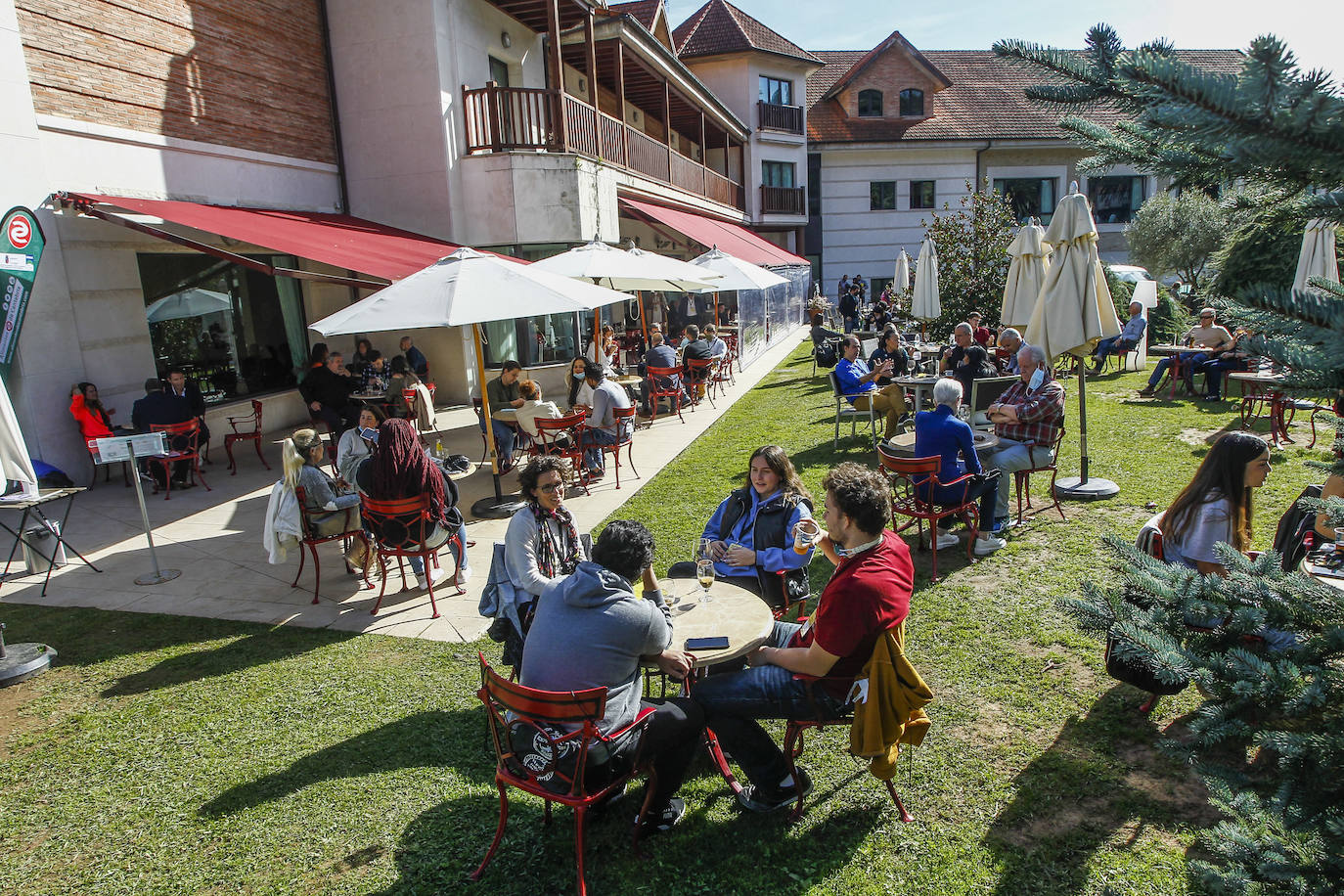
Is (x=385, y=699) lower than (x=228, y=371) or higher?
lower

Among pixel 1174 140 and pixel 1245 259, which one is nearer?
pixel 1174 140

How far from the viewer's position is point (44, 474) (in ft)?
24.5

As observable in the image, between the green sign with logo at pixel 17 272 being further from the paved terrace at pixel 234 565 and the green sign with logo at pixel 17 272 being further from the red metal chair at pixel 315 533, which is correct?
the red metal chair at pixel 315 533

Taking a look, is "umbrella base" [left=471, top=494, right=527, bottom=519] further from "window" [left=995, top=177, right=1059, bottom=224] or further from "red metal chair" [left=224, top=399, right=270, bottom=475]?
"window" [left=995, top=177, right=1059, bottom=224]

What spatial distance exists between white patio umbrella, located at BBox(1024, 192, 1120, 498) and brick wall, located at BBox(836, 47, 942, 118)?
1136 inches

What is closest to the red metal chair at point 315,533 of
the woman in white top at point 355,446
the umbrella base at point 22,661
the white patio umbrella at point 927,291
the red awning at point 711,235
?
the woman in white top at point 355,446

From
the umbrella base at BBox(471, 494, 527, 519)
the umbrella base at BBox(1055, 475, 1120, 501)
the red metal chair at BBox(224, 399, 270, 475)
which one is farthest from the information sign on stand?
the umbrella base at BBox(1055, 475, 1120, 501)

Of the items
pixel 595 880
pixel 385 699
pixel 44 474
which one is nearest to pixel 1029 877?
pixel 595 880

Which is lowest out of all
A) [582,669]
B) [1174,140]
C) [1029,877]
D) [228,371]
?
[1029,877]

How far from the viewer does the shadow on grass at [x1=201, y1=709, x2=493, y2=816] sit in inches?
149

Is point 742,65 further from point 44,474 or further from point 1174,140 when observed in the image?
point 1174,140

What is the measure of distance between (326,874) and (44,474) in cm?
641

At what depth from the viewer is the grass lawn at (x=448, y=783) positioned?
126 inches

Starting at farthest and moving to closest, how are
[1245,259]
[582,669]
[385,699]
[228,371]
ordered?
[1245,259]
[228,371]
[385,699]
[582,669]
